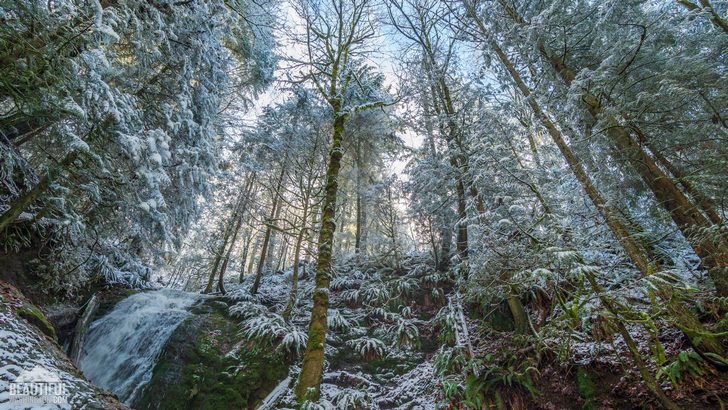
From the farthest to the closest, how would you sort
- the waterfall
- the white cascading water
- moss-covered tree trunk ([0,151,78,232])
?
the waterfall → the white cascading water → moss-covered tree trunk ([0,151,78,232])

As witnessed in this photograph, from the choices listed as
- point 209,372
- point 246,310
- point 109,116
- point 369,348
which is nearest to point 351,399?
point 369,348

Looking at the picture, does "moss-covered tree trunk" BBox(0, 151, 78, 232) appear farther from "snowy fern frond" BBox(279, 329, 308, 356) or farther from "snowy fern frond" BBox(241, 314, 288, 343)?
"snowy fern frond" BBox(279, 329, 308, 356)

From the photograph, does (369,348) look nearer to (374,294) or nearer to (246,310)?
(374,294)

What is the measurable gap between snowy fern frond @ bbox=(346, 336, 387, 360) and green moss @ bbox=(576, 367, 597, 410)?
4.36 m

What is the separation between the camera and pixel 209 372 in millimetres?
6605

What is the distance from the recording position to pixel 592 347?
4309mm

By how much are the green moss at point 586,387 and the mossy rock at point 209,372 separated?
5.76m

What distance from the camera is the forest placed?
12.1 ft

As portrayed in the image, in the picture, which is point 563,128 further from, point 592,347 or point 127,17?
point 127,17

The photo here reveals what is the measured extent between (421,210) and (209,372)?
7155 mm

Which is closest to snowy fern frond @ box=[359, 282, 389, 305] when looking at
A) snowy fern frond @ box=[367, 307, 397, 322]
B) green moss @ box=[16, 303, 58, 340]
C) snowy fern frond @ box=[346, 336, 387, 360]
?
snowy fern frond @ box=[367, 307, 397, 322]

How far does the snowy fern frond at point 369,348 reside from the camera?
7.33 metres

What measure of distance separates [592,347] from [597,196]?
2273 millimetres

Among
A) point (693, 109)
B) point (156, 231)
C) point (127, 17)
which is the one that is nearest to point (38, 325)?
point (156, 231)
